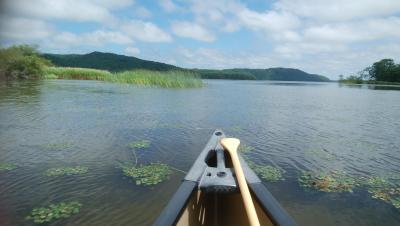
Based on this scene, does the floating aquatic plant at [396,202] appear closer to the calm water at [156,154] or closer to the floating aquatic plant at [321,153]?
the calm water at [156,154]

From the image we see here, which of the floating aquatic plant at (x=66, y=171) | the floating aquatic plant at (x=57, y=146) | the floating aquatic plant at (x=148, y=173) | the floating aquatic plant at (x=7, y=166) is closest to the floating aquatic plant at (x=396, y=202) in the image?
the floating aquatic plant at (x=148, y=173)

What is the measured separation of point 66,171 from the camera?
689cm

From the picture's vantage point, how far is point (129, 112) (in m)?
16.4

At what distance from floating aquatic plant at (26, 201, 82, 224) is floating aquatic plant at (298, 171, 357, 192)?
Result: 444 cm

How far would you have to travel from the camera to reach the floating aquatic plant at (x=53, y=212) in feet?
15.7

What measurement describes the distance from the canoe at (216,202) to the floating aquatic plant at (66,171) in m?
3.50

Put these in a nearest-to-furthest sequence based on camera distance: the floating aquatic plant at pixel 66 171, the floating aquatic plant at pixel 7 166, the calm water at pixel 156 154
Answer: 1. the calm water at pixel 156 154
2. the floating aquatic plant at pixel 66 171
3. the floating aquatic plant at pixel 7 166

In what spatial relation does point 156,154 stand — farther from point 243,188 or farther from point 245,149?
point 243,188

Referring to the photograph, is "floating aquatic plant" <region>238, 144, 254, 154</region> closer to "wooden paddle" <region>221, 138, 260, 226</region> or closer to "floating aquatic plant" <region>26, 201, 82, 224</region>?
"wooden paddle" <region>221, 138, 260, 226</region>

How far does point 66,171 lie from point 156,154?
239 cm

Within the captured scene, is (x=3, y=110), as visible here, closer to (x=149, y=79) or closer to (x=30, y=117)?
(x=30, y=117)

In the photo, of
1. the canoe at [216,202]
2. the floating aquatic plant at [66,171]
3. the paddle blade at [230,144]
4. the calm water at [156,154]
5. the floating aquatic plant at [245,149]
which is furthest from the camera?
the floating aquatic plant at [245,149]

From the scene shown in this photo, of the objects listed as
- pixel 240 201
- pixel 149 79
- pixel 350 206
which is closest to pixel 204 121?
pixel 350 206

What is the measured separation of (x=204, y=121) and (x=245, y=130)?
2.42 metres
